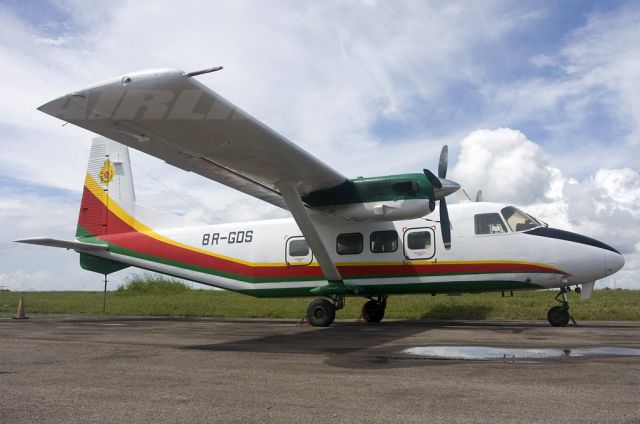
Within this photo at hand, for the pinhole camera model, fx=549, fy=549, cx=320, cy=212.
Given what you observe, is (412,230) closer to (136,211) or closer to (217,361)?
(217,361)

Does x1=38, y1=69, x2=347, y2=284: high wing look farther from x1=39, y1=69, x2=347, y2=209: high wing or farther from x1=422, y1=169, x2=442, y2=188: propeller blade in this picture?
x1=422, y1=169, x2=442, y2=188: propeller blade

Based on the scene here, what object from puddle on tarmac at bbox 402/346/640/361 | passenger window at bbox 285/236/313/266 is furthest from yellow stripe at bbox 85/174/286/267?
puddle on tarmac at bbox 402/346/640/361

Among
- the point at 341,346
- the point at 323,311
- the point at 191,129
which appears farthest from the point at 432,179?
the point at 191,129

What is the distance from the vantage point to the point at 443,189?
1444cm

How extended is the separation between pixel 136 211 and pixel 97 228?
5.45 feet

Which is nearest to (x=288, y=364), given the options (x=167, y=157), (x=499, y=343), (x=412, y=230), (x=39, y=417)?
(x=39, y=417)

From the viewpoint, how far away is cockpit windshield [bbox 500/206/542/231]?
14.5 meters

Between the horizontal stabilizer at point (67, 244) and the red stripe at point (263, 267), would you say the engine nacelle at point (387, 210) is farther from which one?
the horizontal stabilizer at point (67, 244)

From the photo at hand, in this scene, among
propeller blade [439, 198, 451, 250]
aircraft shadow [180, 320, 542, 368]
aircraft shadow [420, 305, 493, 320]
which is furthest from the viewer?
aircraft shadow [420, 305, 493, 320]

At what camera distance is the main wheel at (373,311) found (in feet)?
56.2

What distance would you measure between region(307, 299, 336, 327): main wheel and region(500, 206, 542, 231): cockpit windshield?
528 cm

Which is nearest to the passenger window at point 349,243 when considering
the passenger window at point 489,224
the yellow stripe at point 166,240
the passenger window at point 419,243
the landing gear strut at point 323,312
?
the yellow stripe at point 166,240

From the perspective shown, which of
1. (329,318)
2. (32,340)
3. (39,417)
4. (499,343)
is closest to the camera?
(39,417)

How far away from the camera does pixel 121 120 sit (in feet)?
A: 30.9
